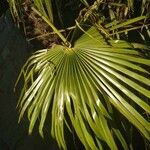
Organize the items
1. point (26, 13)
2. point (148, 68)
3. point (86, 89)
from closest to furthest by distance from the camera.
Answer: point (86, 89), point (148, 68), point (26, 13)

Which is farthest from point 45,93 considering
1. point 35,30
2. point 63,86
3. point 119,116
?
point 35,30

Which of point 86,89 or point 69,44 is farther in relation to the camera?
point 69,44

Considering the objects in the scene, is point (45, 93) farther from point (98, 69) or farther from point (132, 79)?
point (132, 79)

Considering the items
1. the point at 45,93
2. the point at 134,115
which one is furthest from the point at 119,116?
the point at 45,93

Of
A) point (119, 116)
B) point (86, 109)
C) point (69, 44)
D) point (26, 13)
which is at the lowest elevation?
point (119, 116)

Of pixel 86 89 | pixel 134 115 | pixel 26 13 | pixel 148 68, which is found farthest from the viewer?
pixel 26 13

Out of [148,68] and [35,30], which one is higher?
[35,30]

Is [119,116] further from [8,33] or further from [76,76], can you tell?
[8,33]
